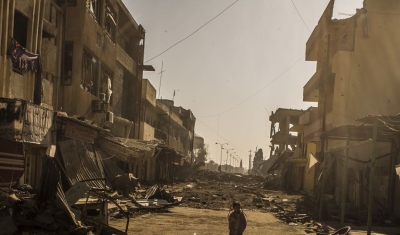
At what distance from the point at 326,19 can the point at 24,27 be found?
2067 centimetres

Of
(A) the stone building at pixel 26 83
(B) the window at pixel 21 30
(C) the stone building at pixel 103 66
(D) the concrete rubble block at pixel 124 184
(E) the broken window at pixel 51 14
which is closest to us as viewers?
(A) the stone building at pixel 26 83

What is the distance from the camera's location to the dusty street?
13.3m

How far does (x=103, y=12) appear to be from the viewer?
23594mm

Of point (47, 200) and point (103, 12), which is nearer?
point (47, 200)

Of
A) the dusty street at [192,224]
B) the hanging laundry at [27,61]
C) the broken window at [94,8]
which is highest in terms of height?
the broken window at [94,8]

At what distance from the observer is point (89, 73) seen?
70.9ft

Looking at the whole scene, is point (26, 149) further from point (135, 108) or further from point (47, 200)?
point (135, 108)

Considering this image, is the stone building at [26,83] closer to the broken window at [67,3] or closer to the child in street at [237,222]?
the broken window at [67,3]

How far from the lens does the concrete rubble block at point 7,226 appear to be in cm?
704

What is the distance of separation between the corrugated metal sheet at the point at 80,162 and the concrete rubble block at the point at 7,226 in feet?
29.8

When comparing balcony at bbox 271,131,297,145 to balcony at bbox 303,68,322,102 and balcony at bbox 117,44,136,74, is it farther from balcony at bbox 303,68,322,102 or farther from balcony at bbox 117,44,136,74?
balcony at bbox 117,44,136,74

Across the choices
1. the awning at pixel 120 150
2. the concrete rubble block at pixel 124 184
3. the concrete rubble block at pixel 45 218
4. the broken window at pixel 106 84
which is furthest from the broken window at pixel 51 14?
the concrete rubble block at pixel 45 218

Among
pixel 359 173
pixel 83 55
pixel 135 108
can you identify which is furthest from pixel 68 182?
pixel 135 108

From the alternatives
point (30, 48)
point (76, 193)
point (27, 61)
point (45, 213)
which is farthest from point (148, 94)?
point (45, 213)
